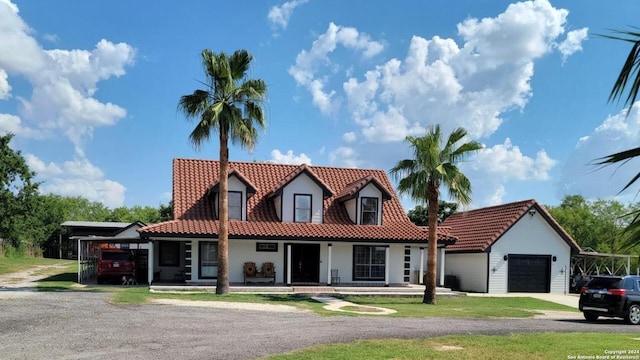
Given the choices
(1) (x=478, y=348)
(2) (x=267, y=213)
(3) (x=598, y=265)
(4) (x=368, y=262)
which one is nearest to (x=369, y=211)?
(4) (x=368, y=262)

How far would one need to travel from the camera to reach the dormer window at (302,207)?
28.7 m

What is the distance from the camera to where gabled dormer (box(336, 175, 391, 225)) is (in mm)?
29203

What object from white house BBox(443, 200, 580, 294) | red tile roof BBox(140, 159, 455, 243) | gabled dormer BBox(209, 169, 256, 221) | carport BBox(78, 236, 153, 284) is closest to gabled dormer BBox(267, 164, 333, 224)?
red tile roof BBox(140, 159, 455, 243)

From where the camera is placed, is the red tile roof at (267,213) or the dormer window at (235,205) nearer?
the red tile roof at (267,213)

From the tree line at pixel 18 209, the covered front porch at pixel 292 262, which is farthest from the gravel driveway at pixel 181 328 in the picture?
the tree line at pixel 18 209

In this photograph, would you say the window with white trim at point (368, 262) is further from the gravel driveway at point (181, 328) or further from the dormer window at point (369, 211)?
the gravel driveway at point (181, 328)

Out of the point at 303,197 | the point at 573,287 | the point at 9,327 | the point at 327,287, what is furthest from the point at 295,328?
the point at 573,287

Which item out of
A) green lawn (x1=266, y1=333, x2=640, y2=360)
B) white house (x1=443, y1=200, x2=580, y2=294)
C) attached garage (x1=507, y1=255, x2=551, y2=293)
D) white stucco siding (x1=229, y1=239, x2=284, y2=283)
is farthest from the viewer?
attached garage (x1=507, y1=255, x2=551, y2=293)

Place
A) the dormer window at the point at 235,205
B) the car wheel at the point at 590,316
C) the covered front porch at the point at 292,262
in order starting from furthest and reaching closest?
the dormer window at the point at 235,205
the covered front porch at the point at 292,262
the car wheel at the point at 590,316

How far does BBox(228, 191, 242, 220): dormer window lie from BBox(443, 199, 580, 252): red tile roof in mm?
13183

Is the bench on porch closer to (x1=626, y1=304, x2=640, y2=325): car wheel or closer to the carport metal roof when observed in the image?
(x1=626, y1=304, x2=640, y2=325): car wheel

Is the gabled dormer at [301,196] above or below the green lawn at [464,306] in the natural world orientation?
above

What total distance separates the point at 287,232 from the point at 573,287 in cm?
1798

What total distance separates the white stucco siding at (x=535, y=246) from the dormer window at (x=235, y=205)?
14.0 metres
